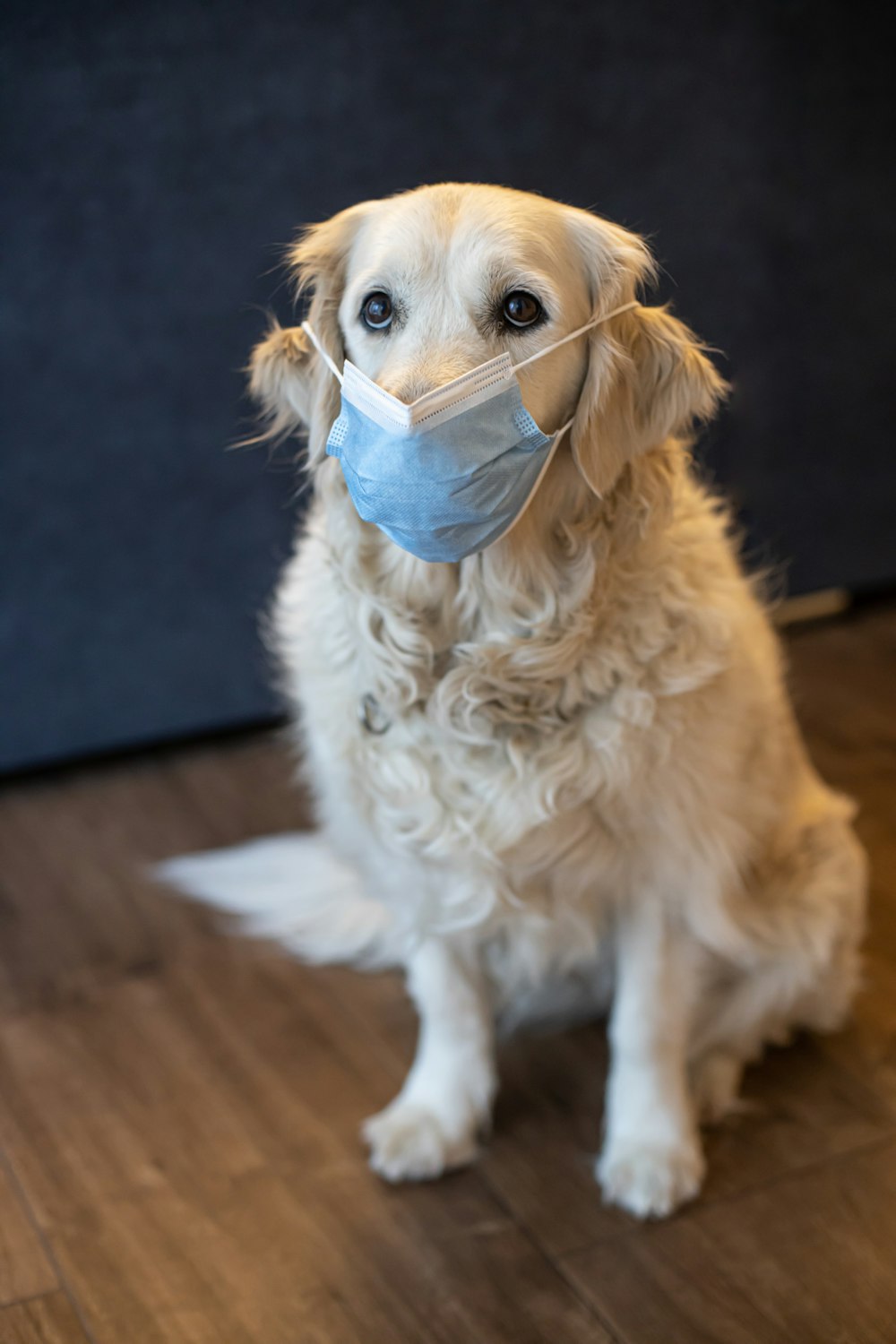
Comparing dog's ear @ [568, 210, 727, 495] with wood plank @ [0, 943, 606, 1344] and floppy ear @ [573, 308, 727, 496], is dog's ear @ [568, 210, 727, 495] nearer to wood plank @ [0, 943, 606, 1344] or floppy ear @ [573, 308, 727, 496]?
floppy ear @ [573, 308, 727, 496]

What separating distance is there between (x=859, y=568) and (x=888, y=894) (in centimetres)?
122

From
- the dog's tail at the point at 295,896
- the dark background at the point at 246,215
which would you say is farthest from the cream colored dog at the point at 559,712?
the dark background at the point at 246,215

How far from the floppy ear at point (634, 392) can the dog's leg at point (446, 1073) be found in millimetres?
657

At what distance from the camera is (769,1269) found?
4.62ft

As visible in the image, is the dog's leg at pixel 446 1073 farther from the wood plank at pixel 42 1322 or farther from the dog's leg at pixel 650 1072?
the wood plank at pixel 42 1322

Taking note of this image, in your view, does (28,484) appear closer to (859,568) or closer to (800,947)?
(800,947)

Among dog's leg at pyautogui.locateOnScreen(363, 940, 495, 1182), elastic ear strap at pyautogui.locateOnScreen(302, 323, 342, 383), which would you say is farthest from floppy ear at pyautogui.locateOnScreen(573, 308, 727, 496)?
dog's leg at pyautogui.locateOnScreen(363, 940, 495, 1182)

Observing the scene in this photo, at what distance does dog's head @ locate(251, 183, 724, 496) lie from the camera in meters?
1.25

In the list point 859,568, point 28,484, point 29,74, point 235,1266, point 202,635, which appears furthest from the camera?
point 859,568

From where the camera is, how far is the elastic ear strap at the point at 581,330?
1.28 m

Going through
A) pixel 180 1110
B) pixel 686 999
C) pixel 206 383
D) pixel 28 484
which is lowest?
pixel 180 1110

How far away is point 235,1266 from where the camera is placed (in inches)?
56.4

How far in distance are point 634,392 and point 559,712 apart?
36cm

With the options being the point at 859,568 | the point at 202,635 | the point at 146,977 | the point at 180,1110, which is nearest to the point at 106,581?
the point at 202,635
